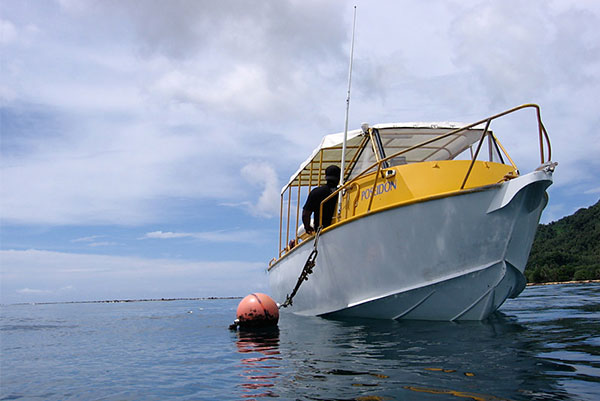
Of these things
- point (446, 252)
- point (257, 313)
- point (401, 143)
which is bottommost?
point (257, 313)

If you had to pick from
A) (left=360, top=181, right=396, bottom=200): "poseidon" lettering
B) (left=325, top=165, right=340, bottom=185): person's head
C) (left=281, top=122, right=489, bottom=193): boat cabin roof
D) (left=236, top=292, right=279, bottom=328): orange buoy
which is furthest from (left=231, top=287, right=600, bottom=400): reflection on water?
(left=281, top=122, right=489, bottom=193): boat cabin roof

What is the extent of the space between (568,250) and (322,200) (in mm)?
57038

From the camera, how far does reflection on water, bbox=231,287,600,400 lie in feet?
11.0

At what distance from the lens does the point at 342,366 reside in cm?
450

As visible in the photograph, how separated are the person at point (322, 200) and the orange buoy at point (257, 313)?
5.57 ft

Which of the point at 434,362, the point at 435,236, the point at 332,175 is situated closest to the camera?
the point at 434,362

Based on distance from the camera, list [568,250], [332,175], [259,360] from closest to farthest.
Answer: [259,360]
[332,175]
[568,250]

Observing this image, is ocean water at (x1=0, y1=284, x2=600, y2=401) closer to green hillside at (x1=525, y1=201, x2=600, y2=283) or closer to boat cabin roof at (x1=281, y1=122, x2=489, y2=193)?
boat cabin roof at (x1=281, y1=122, x2=489, y2=193)

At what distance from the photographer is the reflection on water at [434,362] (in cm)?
335

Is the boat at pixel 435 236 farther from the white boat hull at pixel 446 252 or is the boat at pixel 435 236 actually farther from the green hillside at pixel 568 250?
the green hillside at pixel 568 250

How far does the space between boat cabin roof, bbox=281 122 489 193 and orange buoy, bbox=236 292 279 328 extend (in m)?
2.78

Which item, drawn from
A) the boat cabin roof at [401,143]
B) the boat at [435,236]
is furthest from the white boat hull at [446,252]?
the boat cabin roof at [401,143]

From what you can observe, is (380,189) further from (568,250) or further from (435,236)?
(568,250)

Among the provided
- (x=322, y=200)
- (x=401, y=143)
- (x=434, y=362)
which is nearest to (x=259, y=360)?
(x=434, y=362)
